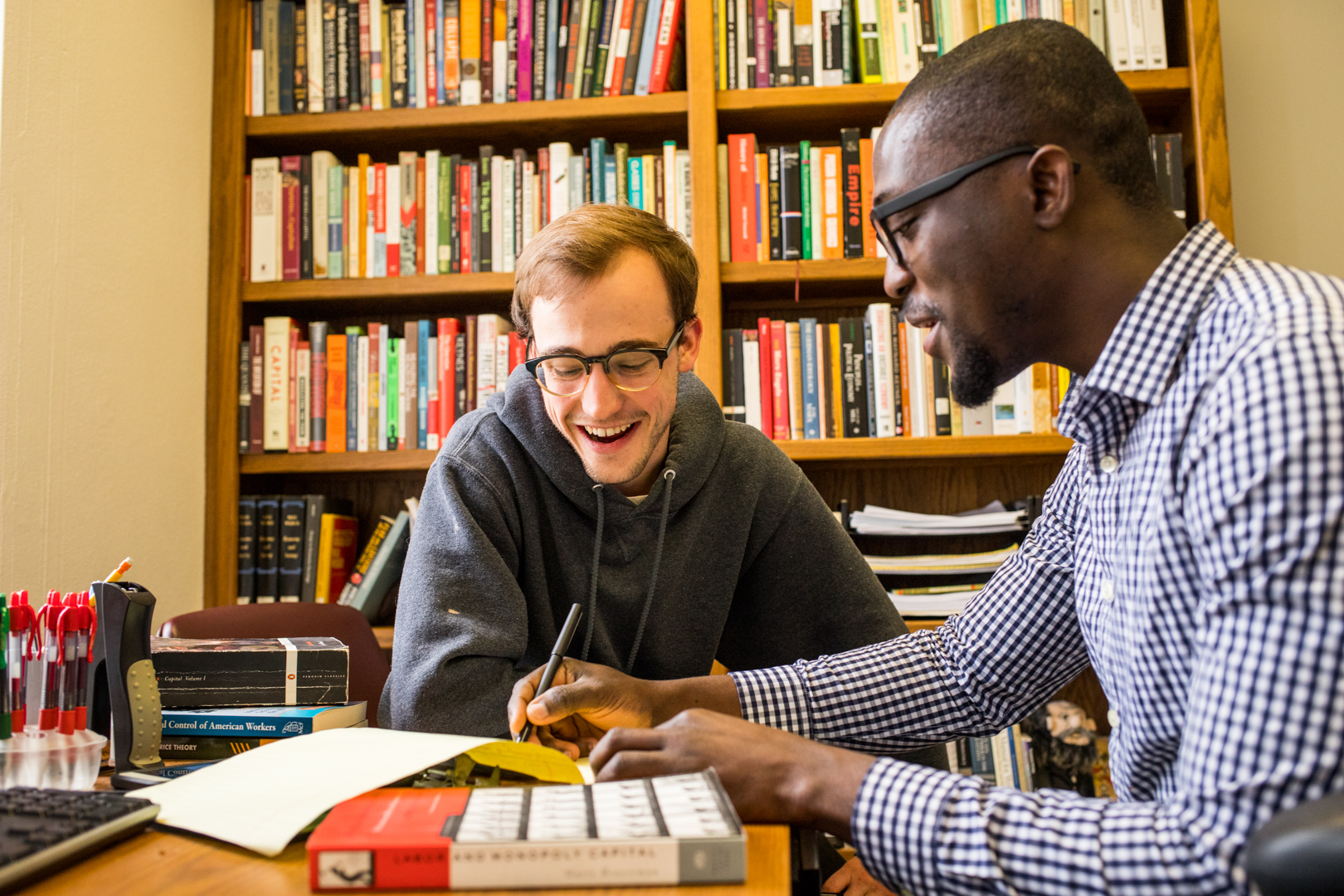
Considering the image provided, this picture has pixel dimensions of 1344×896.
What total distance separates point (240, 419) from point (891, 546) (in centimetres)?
158

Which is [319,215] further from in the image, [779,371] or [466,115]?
[779,371]

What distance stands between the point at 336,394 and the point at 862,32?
4.88 feet

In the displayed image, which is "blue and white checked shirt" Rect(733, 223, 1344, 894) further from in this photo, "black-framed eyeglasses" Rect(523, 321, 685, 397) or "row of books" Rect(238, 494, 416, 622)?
"row of books" Rect(238, 494, 416, 622)

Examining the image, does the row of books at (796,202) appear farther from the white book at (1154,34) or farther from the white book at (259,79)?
the white book at (259,79)

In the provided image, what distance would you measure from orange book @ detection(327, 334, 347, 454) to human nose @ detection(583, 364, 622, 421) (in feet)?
3.93

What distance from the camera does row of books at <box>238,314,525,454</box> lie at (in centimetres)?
224

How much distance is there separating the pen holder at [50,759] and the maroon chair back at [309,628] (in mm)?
669

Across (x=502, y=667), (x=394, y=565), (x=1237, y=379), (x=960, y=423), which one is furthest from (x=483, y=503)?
(x=960, y=423)

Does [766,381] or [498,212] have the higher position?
[498,212]

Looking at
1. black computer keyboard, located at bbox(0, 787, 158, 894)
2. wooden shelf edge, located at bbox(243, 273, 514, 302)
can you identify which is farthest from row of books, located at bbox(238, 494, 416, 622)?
black computer keyboard, located at bbox(0, 787, 158, 894)

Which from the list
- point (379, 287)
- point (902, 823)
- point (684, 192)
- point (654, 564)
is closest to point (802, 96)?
point (684, 192)

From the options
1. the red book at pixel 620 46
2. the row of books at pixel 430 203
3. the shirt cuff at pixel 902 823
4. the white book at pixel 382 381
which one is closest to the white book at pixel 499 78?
the row of books at pixel 430 203

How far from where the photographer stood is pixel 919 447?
2.09 metres

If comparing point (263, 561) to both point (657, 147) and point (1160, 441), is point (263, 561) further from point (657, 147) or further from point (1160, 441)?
point (1160, 441)
